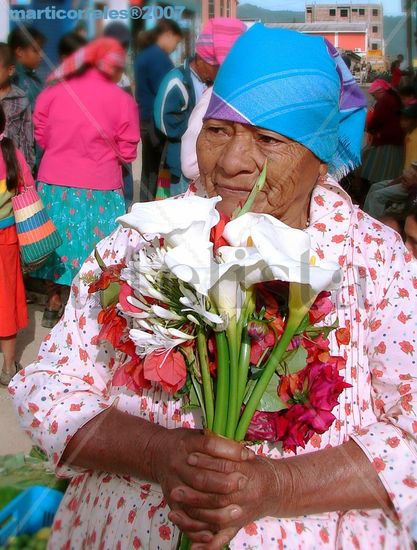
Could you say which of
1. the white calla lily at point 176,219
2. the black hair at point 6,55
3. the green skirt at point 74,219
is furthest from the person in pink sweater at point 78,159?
the white calla lily at point 176,219

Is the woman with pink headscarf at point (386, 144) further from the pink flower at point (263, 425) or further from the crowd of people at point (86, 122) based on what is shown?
the pink flower at point (263, 425)

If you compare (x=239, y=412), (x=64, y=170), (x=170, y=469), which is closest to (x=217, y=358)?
(x=239, y=412)

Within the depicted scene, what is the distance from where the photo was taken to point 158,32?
5.39 metres

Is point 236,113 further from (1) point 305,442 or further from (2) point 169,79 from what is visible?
(2) point 169,79

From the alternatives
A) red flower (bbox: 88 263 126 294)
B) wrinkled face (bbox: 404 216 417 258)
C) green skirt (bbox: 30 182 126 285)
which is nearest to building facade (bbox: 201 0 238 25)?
red flower (bbox: 88 263 126 294)

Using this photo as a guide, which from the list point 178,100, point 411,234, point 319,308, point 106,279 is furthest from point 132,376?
point 178,100

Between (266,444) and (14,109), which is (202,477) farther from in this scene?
(14,109)

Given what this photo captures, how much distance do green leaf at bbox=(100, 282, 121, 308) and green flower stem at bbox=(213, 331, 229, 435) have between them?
307 mm

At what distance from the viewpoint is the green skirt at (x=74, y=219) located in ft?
17.7

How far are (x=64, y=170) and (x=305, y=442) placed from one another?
4.05 meters

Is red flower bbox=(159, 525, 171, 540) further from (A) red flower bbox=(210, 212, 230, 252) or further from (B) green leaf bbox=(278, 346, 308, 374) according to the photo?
(A) red flower bbox=(210, 212, 230, 252)

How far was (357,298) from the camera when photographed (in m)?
1.84

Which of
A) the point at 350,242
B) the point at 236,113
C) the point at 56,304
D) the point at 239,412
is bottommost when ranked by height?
the point at 56,304

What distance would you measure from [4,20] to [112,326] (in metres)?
4.13
